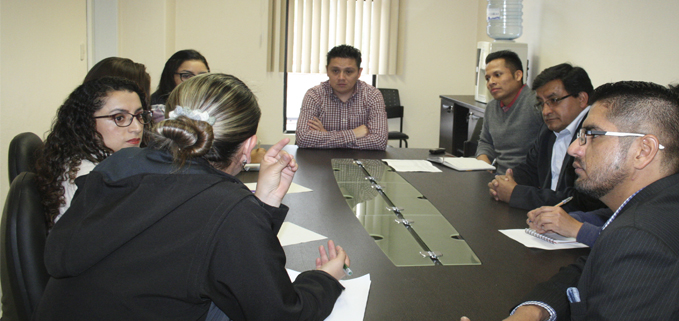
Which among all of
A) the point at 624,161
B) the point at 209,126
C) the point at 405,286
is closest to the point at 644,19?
the point at 624,161

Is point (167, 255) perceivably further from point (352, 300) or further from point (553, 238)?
Result: point (553, 238)

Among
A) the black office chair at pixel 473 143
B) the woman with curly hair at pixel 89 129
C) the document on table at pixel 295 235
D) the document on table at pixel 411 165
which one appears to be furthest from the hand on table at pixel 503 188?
the black office chair at pixel 473 143

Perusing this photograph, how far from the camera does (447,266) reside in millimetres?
1452

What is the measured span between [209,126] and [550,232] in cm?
118

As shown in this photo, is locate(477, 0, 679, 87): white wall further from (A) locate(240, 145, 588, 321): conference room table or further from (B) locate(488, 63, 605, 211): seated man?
(A) locate(240, 145, 588, 321): conference room table

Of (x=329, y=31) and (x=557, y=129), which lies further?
(x=329, y=31)

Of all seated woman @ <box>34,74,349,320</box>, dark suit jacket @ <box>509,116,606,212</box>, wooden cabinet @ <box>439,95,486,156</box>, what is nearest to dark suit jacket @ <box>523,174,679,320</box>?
seated woman @ <box>34,74,349,320</box>

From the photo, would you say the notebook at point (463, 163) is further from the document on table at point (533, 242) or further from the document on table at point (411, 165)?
the document on table at point (533, 242)

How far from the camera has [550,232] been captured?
1711mm

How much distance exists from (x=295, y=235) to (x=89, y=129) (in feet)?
2.54

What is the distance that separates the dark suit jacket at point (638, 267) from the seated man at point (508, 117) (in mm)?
2100

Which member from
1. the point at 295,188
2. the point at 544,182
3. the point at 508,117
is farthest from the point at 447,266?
the point at 508,117

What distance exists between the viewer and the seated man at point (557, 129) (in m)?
2.18

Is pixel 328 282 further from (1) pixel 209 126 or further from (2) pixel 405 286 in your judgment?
(1) pixel 209 126
